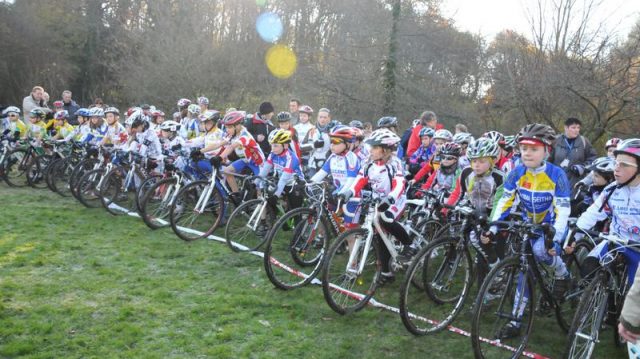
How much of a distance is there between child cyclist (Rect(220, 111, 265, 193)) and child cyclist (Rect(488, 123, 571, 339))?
4.40 metres

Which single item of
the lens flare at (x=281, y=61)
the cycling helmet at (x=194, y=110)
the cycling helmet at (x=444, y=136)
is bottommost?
the cycling helmet at (x=444, y=136)

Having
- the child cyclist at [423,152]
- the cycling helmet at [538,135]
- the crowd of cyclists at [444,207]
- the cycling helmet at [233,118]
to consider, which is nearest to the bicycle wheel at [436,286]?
the crowd of cyclists at [444,207]

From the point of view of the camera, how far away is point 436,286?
17.8ft

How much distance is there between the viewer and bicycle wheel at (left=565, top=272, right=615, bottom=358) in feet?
12.4

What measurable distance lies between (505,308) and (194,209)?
192 inches

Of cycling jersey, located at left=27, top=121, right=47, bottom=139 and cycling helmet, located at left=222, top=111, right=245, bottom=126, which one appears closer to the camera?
cycling helmet, located at left=222, top=111, right=245, bottom=126

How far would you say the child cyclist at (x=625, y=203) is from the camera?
4.17 meters

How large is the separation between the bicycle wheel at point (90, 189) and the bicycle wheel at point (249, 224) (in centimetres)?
357

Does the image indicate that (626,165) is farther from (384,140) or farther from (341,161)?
(341,161)

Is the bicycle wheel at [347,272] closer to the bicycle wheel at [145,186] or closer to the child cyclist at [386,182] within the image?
the child cyclist at [386,182]

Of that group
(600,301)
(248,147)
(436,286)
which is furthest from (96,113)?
(600,301)

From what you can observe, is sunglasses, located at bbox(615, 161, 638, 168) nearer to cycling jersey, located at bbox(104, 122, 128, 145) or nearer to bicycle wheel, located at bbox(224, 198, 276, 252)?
bicycle wheel, located at bbox(224, 198, 276, 252)

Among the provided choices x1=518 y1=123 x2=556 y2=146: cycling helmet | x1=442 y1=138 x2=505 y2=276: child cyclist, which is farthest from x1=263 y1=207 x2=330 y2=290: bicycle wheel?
x1=518 y1=123 x2=556 y2=146: cycling helmet

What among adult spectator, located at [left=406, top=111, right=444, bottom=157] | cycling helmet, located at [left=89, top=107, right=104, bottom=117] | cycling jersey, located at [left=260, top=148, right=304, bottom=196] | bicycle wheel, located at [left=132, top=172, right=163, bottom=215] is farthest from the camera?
cycling helmet, located at [left=89, top=107, right=104, bottom=117]
